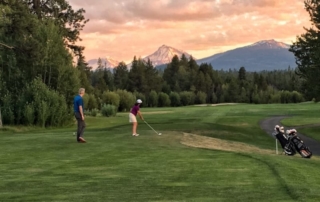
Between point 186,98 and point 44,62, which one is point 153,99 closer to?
point 186,98

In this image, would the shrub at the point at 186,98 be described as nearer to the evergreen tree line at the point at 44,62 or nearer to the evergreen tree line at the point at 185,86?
the evergreen tree line at the point at 185,86

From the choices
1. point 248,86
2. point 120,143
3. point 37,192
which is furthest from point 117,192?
point 248,86

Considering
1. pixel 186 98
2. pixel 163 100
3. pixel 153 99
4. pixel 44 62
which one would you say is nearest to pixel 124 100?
pixel 153 99

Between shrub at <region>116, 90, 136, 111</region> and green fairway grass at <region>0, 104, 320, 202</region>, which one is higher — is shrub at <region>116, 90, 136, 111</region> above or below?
above

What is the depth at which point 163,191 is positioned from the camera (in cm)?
893

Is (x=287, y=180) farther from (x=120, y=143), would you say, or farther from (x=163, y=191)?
(x=120, y=143)

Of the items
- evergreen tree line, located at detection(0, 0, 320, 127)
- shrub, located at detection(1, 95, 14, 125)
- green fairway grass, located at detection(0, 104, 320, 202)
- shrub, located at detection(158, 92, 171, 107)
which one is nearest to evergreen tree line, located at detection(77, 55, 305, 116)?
shrub, located at detection(158, 92, 171, 107)

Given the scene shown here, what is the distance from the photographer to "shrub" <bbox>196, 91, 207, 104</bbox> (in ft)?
472

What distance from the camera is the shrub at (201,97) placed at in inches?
5669

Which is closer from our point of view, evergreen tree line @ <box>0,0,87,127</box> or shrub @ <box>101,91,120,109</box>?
evergreen tree line @ <box>0,0,87,127</box>

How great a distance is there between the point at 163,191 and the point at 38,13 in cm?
4425

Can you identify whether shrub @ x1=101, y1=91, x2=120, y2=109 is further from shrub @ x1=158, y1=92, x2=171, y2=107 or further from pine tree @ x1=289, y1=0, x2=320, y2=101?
pine tree @ x1=289, y1=0, x2=320, y2=101

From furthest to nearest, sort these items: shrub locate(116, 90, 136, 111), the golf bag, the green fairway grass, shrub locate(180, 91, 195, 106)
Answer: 1. shrub locate(180, 91, 195, 106)
2. shrub locate(116, 90, 136, 111)
3. the golf bag
4. the green fairway grass

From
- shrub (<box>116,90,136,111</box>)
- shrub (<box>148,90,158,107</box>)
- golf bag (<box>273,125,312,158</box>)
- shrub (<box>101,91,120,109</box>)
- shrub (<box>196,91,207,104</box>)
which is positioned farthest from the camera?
shrub (<box>196,91,207,104</box>)
